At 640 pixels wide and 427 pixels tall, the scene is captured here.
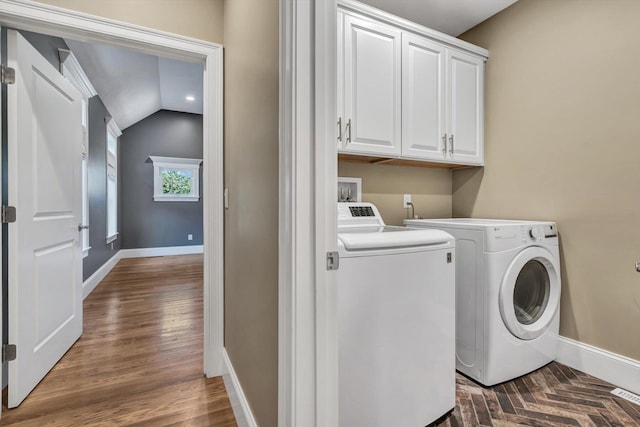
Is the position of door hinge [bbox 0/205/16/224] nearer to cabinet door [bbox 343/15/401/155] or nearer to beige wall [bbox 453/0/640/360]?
cabinet door [bbox 343/15/401/155]

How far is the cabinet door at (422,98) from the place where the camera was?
217 centimetres

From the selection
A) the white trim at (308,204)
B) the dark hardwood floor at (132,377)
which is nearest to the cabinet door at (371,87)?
the white trim at (308,204)

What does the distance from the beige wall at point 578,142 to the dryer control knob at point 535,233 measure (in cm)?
31

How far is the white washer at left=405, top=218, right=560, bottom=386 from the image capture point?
174 cm

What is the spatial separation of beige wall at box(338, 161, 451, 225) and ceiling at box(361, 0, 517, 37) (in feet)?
3.87

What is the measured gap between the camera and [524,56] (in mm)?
2273

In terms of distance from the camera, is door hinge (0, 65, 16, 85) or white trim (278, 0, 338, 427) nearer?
white trim (278, 0, 338, 427)

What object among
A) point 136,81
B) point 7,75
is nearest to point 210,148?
point 7,75

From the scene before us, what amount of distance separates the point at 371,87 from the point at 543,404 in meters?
2.08

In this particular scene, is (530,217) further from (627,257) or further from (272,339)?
(272,339)

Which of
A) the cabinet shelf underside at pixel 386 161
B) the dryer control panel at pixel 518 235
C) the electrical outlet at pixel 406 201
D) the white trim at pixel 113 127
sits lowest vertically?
the dryer control panel at pixel 518 235

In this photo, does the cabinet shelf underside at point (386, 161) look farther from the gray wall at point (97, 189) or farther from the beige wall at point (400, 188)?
the gray wall at point (97, 189)

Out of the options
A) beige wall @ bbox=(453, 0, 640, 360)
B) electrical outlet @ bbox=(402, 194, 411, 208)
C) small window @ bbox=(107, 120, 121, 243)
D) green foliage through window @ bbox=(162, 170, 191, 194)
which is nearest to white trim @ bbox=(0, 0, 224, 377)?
electrical outlet @ bbox=(402, 194, 411, 208)

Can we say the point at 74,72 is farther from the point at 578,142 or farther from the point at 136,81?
the point at 578,142
